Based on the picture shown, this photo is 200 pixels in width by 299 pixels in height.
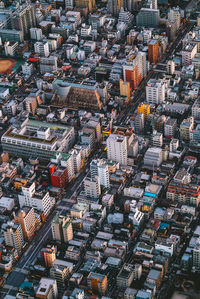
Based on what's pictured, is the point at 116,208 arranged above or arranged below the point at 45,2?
below

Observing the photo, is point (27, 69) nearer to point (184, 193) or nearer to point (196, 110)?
point (196, 110)

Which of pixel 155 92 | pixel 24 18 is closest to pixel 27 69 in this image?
pixel 24 18

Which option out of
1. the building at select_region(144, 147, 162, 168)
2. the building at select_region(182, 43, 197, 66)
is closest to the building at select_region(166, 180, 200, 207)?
the building at select_region(144, 147, 162, 168)

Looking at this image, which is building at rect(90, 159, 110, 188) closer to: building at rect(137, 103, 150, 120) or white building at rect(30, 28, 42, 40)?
building at rect(137, 103, 150, 120)

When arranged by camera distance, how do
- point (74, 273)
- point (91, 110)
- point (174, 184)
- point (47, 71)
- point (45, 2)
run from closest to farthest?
point (74, 273), point (174, 184), point (91, 110), point (47, 71), point (45, 2)

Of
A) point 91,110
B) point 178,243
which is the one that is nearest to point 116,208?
point 178,243

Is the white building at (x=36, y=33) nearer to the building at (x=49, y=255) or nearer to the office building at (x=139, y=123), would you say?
the office building at (x=139, y=123)

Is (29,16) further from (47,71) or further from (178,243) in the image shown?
(178,243)
